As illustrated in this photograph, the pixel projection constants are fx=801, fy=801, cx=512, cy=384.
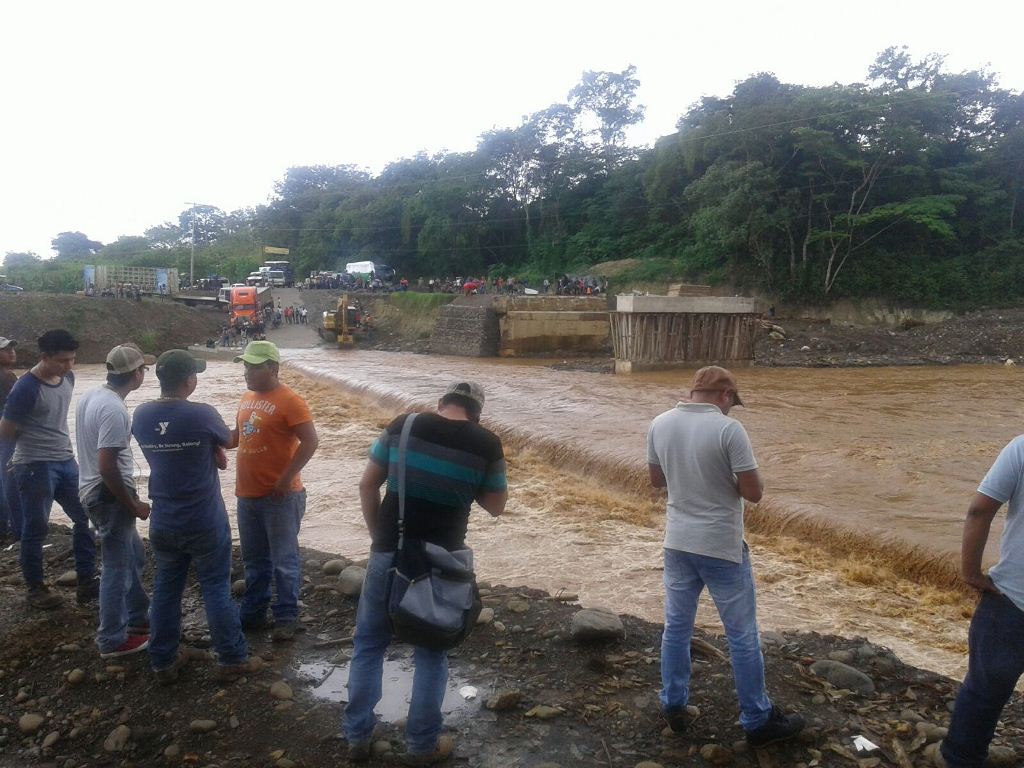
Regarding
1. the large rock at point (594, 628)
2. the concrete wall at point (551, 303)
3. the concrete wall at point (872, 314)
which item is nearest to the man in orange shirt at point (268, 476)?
the large rock at point (594, 628)

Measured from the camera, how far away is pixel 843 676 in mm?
4363

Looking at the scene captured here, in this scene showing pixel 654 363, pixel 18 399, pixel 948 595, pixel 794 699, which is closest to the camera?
pixel 794 699

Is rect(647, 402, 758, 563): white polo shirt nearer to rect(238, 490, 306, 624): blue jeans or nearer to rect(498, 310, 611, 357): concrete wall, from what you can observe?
rect(238, 490, 306, 624): blue jeans

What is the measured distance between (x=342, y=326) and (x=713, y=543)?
4105cm

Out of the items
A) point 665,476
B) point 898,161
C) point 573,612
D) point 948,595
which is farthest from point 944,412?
point 898,161

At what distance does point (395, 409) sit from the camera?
67.3 ft

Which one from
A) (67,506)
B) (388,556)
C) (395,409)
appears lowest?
(395,409)

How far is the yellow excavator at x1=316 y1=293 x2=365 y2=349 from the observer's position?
4309 cm

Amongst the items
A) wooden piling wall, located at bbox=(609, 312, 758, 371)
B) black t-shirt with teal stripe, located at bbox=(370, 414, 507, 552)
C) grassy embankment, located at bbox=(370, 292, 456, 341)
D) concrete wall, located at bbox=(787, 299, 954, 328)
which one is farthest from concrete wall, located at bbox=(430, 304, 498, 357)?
black t-shirt with teal stripe, located at bbox=(370, 414, 507, 552)

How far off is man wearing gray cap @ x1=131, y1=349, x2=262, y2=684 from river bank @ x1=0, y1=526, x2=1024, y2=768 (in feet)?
0.69

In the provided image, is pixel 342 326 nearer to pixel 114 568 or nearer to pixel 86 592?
pixel 86 592

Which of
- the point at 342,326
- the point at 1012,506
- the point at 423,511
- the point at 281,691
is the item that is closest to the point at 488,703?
the point at 281,691

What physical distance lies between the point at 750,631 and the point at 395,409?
1748cm

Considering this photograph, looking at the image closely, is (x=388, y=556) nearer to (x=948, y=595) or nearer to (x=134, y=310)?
(x=948, y=595)
